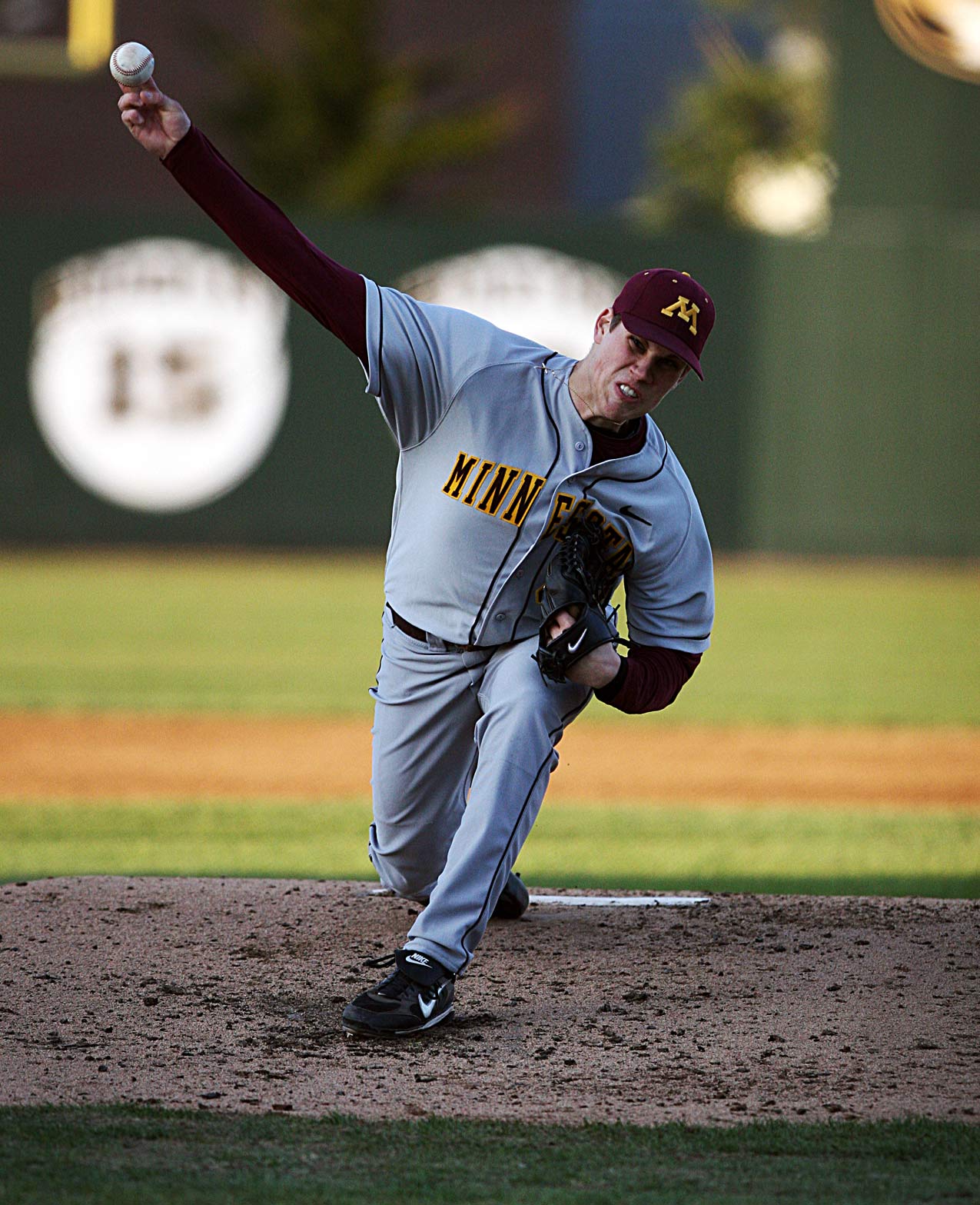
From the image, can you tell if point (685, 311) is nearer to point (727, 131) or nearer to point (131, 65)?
point (131, 65)

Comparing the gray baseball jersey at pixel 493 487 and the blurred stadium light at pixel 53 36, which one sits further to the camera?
the blurred stadium light at pixel 53 36

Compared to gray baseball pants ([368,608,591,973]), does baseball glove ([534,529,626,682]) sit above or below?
above

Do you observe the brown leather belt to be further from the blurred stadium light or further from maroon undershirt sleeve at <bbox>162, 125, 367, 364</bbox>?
the blurred stadium light

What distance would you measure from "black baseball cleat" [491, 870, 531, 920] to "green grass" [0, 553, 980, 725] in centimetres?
479

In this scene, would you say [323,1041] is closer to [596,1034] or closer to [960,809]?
[596,1034]

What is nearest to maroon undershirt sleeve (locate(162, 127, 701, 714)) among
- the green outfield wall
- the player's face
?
the player's face

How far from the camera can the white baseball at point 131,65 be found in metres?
3.00

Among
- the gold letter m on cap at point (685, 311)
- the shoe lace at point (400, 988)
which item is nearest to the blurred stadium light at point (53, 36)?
the gold letter m on cap at point (685, 311)

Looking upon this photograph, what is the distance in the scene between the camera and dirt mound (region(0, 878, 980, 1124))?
9.22ft

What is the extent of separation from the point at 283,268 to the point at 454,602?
74cm

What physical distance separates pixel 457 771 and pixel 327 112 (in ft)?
76.1

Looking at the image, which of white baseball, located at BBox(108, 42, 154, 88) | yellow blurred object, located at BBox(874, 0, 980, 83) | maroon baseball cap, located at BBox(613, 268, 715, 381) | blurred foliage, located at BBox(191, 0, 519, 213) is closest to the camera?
white baseball, located at BBox(108, 42, 154, 88)

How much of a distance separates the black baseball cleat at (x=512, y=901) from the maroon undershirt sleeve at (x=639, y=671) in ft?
2.27

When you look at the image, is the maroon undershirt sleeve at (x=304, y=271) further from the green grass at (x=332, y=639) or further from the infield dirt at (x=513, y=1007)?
the green grass at (x=332, y=639)
